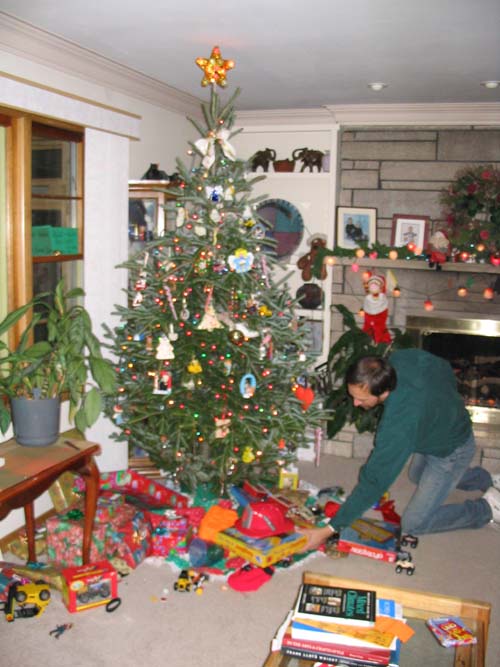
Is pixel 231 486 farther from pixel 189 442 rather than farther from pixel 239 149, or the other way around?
pixel 239 149

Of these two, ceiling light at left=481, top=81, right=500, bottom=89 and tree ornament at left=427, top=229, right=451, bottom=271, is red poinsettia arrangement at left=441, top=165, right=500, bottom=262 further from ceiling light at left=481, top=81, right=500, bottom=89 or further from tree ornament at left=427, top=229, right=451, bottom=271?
ceiling light at left=481, top=81, right=500, bottom=89

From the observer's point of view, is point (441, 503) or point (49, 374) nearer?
point (49, 374)

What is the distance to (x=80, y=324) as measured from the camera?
117 inches

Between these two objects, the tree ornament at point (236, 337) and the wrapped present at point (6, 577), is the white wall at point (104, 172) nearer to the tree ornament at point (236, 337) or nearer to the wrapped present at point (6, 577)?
the wrapped present at point (6, 577)

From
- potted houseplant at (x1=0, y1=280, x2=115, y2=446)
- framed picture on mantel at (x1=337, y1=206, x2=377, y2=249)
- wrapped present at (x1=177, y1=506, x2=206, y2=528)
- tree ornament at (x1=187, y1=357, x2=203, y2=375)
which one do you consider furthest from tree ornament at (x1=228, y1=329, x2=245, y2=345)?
framed picture on mantel at (x1=337, y1=206, x2=377, y2=249)

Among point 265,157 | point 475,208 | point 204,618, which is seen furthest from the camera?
point 265,157

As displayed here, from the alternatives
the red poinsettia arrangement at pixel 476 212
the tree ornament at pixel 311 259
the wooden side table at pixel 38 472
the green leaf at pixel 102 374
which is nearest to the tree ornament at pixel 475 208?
the red poinsettia arrangement at pixel 476 212

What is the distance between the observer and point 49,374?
287 centimetres

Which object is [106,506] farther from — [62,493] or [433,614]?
[433,614]

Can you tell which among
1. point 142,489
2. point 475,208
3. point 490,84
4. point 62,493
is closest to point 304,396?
point 142,489

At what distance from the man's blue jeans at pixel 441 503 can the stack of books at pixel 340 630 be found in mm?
1338

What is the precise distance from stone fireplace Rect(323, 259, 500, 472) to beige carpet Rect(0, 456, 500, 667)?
1.42 metres

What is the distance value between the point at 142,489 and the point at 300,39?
2.35 meters

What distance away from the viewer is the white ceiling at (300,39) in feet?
8.41
